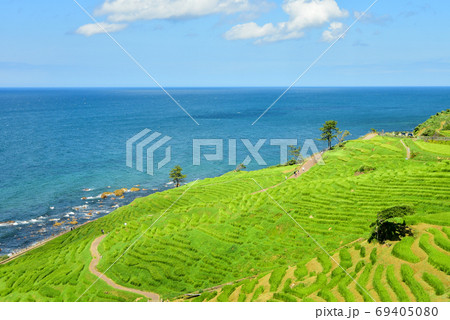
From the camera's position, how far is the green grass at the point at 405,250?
77.3 ft

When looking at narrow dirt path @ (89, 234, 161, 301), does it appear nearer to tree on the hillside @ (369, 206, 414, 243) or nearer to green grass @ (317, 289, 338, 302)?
green grass @ (317, 289, 338, 302)

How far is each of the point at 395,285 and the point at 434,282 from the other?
7.12 feet

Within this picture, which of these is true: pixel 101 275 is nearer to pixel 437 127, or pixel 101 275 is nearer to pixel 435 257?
pixel 435 257

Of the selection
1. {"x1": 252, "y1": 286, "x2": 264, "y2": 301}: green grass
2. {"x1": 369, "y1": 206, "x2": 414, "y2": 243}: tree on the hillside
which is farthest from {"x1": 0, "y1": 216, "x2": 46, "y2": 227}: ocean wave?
{"x1": 369, "y1": 206, "x2": 414, "y2": 243}: tree on the hillside

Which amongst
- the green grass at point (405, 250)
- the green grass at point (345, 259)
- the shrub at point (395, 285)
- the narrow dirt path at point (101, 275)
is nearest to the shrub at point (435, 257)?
the green grass at point (405, 250)

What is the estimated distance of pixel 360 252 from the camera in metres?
27.3

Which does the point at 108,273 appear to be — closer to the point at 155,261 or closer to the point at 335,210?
the point at 155,261

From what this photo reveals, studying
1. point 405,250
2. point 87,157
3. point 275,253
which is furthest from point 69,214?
point 405,250

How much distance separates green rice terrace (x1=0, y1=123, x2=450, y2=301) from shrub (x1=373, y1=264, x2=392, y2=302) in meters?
0.07

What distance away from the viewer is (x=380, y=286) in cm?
2119

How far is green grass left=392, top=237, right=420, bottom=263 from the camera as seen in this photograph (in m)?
23.6

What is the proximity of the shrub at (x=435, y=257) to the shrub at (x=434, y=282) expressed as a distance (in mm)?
1160

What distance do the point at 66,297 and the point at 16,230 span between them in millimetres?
37493

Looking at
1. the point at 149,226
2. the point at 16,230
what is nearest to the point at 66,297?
the point at 149,226
